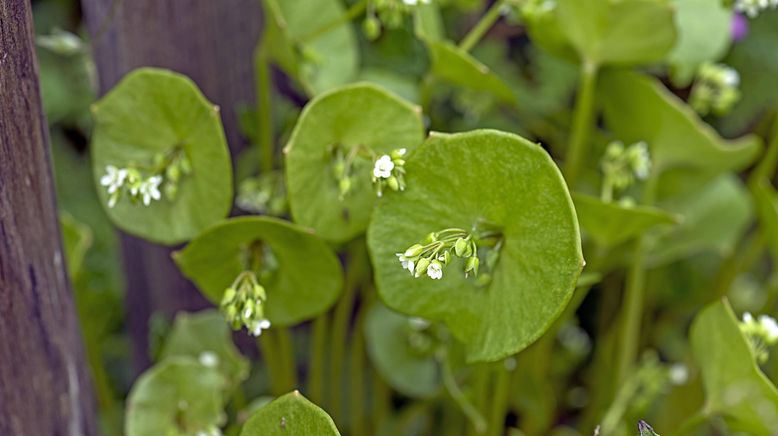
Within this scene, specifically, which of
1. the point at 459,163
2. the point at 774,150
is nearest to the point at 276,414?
the point at 459,163

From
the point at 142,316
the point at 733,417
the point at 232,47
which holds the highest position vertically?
the point at 232,47

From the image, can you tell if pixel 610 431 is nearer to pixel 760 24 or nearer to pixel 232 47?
pixel 232 47

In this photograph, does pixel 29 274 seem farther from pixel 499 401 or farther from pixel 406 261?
pixel 499 401

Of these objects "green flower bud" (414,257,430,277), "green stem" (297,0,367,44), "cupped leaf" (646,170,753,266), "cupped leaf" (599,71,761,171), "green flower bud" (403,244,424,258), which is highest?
"green stem" (297,0,367,44)

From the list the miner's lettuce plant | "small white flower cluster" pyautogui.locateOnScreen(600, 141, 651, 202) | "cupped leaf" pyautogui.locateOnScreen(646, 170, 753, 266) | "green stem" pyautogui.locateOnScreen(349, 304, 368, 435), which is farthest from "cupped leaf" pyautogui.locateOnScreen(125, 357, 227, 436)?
"cupped leaf" pyautogui.locateOnScreen(646, 170, 753, 266)

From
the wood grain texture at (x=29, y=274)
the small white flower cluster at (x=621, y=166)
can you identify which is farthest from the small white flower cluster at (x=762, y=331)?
the wood grain texture at (x=29, y=274)

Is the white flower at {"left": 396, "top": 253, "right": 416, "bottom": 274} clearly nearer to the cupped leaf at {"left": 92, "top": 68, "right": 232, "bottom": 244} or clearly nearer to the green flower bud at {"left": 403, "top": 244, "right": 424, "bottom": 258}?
the green flower bud at {"left": 403, "top": 244, "right": 424, "bottom": 258}

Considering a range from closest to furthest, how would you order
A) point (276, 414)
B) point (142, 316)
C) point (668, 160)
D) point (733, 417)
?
point (276, 414), point (733, 417), point (668, 160), point (142, 316)

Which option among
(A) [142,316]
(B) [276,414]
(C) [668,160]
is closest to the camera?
(B) [276,414]
